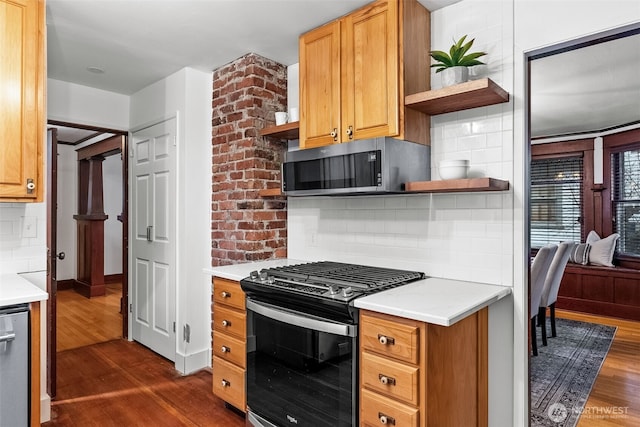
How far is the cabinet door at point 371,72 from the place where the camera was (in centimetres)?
202

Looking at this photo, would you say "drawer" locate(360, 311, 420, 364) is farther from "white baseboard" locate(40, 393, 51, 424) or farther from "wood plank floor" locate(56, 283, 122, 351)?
"wood plank floor" locate(56, 283, 122, 351)

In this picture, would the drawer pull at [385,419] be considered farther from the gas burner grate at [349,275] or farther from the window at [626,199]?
the window at [626,199]

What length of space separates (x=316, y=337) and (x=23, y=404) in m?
1.32

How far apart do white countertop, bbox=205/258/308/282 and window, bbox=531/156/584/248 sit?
3.54 metres

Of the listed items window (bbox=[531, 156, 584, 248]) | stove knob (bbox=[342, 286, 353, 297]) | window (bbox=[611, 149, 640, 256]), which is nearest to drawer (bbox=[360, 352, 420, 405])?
stove knob (bbox=[342, 286, 353, 297])

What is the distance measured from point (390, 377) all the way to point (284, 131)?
5.80 feet

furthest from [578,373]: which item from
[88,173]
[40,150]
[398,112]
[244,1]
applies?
[88,173]

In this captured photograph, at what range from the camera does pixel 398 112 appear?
6.56ft

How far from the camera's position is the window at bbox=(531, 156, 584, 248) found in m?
4.51

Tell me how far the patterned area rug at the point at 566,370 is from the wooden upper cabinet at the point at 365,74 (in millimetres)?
1851

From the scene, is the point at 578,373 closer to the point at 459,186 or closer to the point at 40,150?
the point at 459,186

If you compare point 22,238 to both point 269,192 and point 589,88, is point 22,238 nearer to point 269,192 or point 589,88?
point 269,192

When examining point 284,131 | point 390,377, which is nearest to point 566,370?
point 390,377

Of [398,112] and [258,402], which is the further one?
[258,402]
